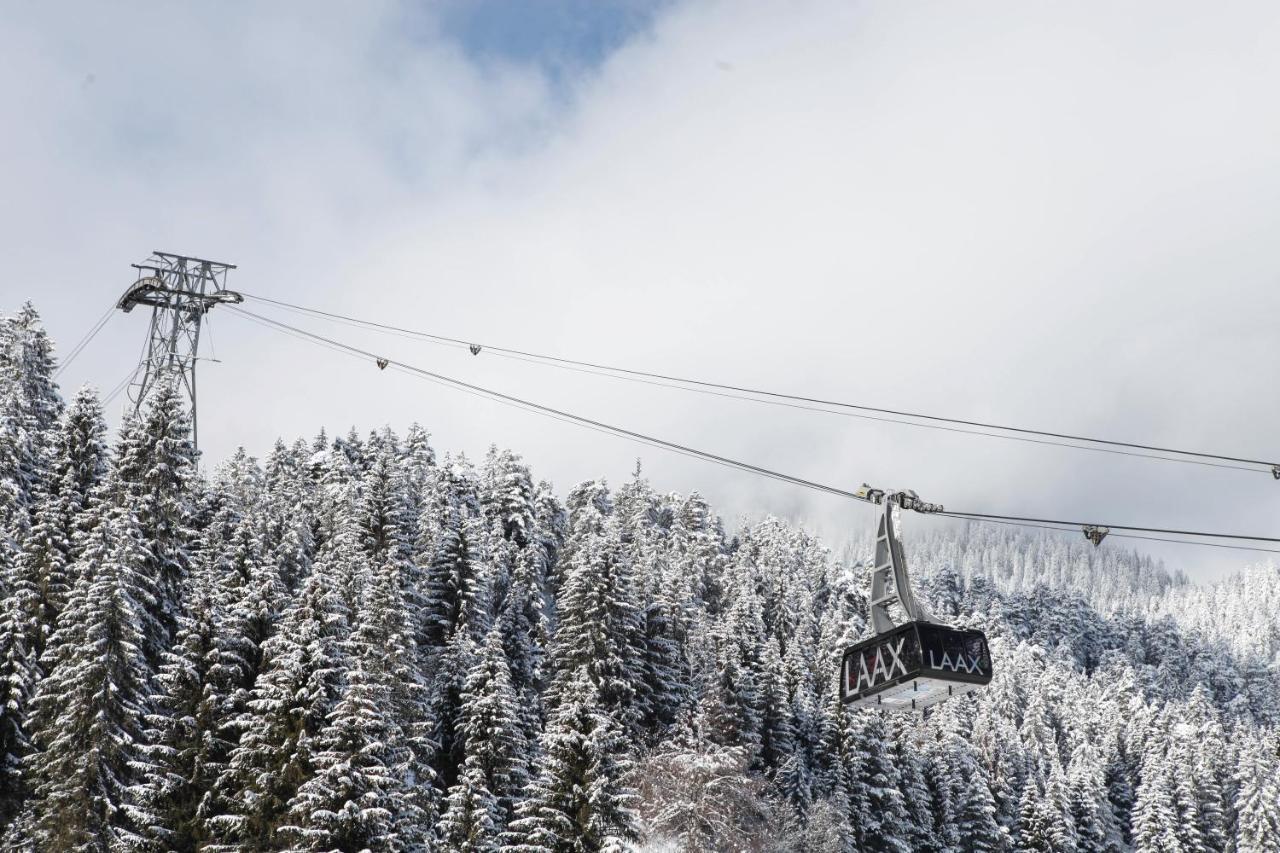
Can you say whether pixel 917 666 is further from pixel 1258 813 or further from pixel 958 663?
pixel 1258 813

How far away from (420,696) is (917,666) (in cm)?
3425

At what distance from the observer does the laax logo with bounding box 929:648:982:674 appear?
979 inches

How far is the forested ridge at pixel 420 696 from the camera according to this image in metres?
42.6

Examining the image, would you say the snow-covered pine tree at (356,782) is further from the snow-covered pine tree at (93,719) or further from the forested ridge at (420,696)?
the snow-covered pine tree at (93,719)

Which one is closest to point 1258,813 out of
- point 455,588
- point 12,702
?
point 455,588

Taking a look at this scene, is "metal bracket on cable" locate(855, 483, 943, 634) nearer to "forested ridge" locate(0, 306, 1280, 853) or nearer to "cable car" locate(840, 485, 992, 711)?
"cable car" locate(840, 485, 992, 711)

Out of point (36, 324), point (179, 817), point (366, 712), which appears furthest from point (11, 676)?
point (36, 324)

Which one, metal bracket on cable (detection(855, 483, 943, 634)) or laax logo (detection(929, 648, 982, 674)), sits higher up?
metal bracket on cable (detection(855, 483, 943, 634))

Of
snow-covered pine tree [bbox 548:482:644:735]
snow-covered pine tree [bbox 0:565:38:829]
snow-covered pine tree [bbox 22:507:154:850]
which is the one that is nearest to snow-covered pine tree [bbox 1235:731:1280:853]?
snow-covered pine tree [bbox 548:482:644:735]

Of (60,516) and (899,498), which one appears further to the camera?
(60,516)

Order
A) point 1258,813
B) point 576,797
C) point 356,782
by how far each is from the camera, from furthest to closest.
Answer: point 1258,813 → point 576,797 → point 356,782

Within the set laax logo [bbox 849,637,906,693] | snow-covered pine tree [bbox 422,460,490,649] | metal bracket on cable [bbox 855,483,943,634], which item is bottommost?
laax logo [bbox 849,637,906,693]

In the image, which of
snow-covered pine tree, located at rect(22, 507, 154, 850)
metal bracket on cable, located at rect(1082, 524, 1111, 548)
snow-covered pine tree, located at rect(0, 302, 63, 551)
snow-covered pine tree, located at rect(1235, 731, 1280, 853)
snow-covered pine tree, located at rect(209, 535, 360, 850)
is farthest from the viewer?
snow-covered pine tree, located at rect(1235, 731, 1280, 853)

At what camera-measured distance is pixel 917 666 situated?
2469cm
